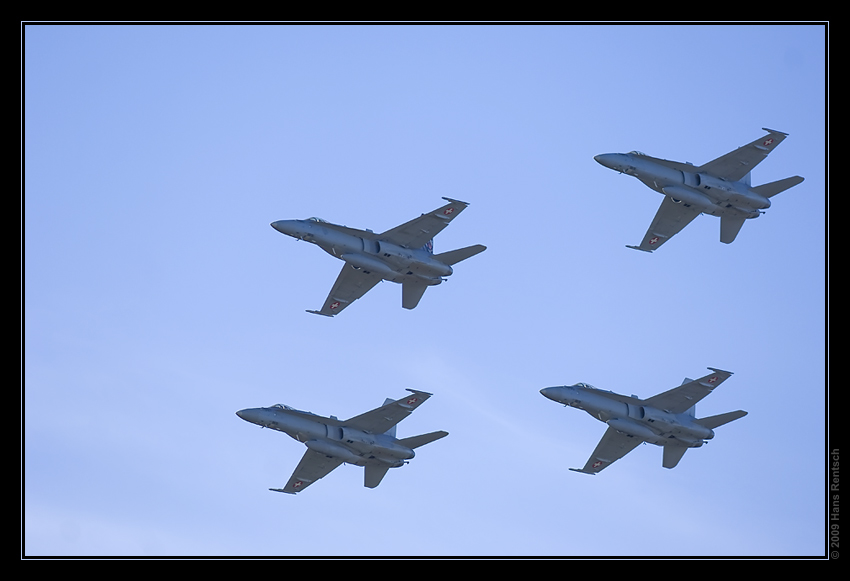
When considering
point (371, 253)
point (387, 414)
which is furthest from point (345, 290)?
point (387, 414)

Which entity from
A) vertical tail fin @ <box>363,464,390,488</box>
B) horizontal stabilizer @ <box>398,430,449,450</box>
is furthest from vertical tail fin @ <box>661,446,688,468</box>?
vertical tail fin @ <box>363,464,390,488</box>

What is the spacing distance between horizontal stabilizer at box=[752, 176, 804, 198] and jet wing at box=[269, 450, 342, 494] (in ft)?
70.6

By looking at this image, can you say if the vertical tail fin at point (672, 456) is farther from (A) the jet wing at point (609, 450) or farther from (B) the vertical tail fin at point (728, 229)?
(B) the vertical tail fin at point (728, 229)

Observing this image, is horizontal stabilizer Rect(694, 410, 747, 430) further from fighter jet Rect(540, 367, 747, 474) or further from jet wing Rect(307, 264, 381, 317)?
jet wing Rect(307, 264, 381, 317)

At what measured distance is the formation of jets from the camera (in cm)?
5725

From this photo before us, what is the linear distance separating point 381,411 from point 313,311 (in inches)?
263

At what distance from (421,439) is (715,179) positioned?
648 inches

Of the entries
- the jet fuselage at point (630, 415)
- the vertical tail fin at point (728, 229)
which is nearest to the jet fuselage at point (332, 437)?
the jet fuselage at point (630, 415)

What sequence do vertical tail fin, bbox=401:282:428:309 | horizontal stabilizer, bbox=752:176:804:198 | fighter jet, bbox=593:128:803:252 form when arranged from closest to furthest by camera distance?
fighter jet, bbox=593:128:803:252 → horizontal stabilizer, bbox=752:176:804:198 → vertical tail fin, bbox=401:282:428:309

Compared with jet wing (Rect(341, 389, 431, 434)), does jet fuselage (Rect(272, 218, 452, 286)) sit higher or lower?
higher

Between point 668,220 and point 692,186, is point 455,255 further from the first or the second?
point 668,220

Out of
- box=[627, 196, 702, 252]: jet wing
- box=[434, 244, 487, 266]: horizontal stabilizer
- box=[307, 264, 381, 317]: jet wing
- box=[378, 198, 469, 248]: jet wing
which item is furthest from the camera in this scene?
box=[627, 196, 702, 252]: jet wing
